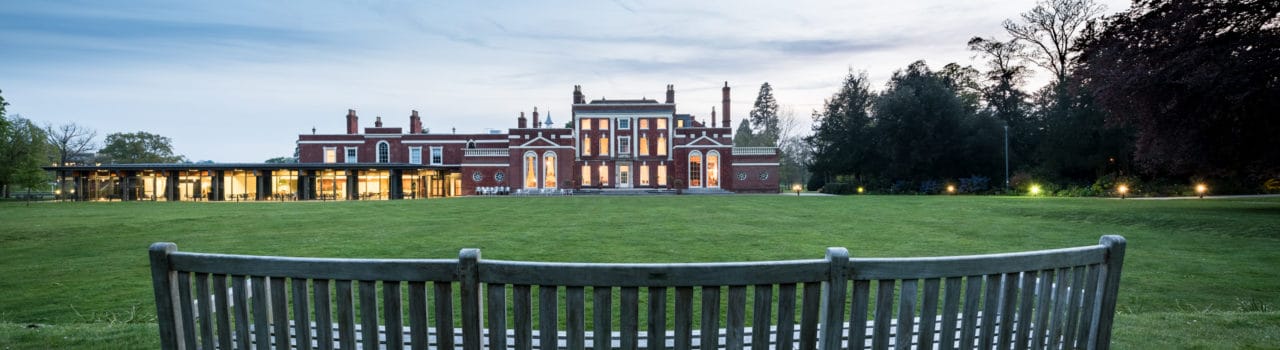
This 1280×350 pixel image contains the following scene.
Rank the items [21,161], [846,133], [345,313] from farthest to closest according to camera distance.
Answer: [846,133]
[21,161]
[345,313]

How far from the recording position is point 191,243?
13.4 metres

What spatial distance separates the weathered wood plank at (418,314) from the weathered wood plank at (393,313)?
0.15ft

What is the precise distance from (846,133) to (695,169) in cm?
1396

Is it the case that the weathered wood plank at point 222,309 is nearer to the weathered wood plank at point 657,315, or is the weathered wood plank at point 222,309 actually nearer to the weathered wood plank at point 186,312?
the weathered wood plank at point 186,312

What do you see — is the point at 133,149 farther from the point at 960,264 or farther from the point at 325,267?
the point at 960,264

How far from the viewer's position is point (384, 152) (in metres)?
63.9

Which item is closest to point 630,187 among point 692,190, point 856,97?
point 692,190

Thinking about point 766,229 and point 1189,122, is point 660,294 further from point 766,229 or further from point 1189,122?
point 1189,122

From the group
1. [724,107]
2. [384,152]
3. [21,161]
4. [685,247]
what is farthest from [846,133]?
[21,161]

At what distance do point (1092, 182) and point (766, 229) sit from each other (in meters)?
35.0

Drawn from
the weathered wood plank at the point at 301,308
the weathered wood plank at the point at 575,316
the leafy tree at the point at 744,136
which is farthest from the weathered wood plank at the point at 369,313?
the leafy tree at the point at 744,136

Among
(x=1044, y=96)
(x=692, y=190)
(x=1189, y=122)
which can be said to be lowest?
(x=692, y=190)

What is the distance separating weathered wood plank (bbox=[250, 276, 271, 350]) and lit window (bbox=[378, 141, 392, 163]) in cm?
6575

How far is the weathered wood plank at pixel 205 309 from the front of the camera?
101 inches
